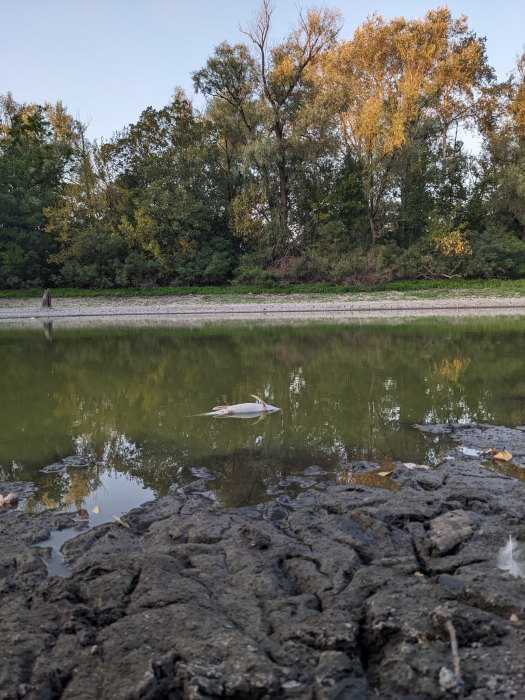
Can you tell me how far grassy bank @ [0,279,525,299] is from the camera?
31.6 metres

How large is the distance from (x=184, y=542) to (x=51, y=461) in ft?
8.68

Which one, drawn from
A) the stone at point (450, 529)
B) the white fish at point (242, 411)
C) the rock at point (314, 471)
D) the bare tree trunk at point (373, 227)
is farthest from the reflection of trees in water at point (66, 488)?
the bare tree trunk at point (373, 227)

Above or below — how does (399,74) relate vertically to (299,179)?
above

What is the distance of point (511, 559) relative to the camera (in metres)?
3.14

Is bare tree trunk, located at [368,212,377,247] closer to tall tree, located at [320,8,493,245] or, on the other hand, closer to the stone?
tall tree, located at [320,8,493,245]

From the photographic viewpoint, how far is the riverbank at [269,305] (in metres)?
28.1

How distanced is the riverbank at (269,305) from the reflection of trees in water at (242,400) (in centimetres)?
1345

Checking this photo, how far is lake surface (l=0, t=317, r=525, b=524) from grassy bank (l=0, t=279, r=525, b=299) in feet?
55.3

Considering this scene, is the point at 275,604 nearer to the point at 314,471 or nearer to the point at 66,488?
the point at 314,471

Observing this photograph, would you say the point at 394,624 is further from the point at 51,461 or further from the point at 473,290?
the point at 473,290

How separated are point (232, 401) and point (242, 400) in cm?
17

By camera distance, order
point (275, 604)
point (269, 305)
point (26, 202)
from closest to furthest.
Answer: point (275, 604) → point (269, 305) → point (26, 202)

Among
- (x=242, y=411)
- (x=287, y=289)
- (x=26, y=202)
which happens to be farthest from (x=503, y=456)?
(x=26, y=202)

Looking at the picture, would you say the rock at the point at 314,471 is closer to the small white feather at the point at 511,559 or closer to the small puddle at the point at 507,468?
the small puddle at the point at 507,468
